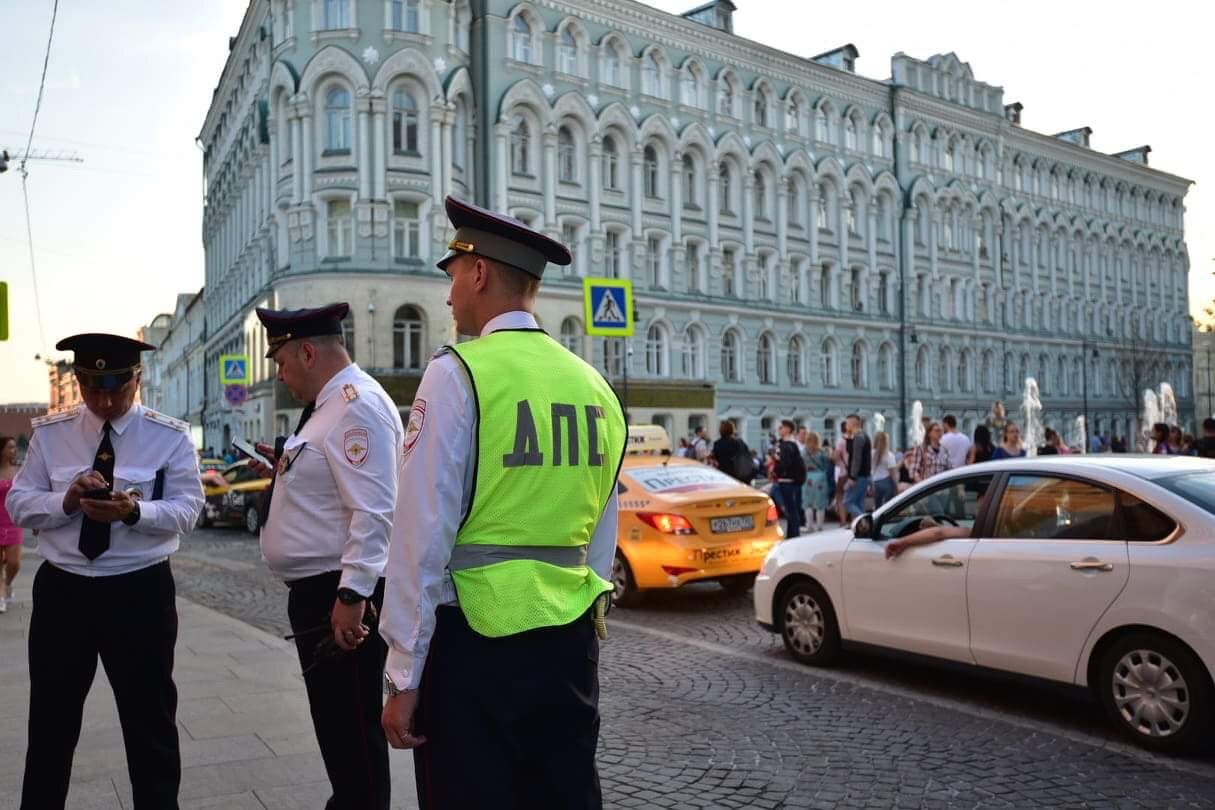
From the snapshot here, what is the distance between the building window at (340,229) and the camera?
37125 millimetres

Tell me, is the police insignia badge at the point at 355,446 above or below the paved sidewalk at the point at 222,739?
above

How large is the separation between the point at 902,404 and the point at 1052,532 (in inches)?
1964

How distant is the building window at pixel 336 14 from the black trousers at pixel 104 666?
118ft

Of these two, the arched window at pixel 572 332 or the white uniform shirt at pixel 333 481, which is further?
the arched window at pixel 572 332

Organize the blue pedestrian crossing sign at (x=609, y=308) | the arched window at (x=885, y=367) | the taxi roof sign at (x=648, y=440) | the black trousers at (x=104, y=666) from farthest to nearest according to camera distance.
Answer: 1. the arched window at (x=885, y=367)
2. the taxi roof sign at (x=648, y=440)
3. the blue pedestrian crossing sign at (x=609, y=308)
4. the black trousers at (x=104, y=666)

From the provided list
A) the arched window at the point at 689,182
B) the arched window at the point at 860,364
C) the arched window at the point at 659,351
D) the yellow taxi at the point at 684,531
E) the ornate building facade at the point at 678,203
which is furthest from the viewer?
the arched window at the point at 860,364

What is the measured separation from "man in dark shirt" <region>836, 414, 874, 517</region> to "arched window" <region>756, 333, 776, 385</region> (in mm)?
30922

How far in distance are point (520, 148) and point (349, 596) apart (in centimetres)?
3874

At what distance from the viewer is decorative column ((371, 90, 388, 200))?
3675cm

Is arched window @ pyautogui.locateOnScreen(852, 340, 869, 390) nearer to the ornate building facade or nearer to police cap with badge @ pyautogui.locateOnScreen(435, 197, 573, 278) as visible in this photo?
the ornate building facade

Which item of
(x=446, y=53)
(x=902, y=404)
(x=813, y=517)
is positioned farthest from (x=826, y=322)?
(x=813, y=517)

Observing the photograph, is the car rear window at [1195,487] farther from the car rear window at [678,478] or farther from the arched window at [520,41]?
the arched window at [520,41]

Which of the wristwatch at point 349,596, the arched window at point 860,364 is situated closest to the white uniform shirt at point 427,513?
the wristwatch at point 349,596

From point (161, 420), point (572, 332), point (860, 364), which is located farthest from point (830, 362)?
point (161, 420)
